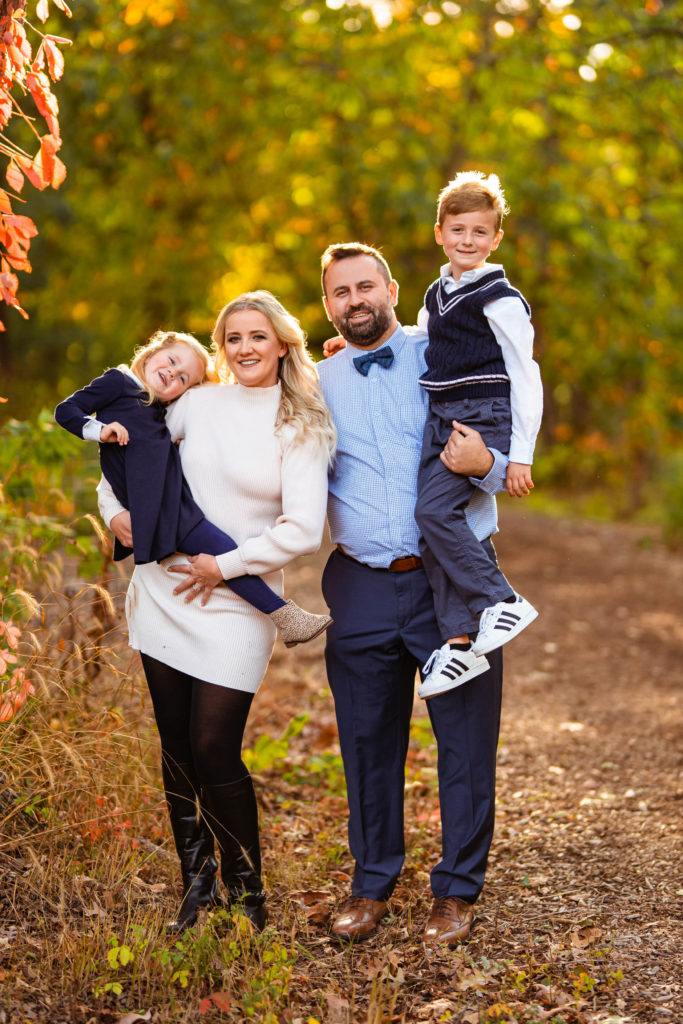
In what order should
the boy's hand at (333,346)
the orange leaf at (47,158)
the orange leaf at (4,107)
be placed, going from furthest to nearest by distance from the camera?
the boy's hand at (333,346), the orange leaf at (4,107), the orange leaf at (47,158)

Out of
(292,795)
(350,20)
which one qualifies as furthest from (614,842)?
(350,20)

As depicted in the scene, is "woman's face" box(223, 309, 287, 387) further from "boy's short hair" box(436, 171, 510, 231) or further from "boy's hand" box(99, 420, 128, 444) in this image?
"boy's short hair" box(436, 171, 510, 231)

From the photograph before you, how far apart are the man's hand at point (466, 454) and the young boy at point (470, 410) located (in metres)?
0.05

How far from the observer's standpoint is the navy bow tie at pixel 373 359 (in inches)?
133

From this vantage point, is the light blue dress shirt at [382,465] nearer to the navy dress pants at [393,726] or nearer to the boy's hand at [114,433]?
the navy dress pants at [393,726]

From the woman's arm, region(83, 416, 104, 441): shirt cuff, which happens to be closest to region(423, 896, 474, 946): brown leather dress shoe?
the woman's arm

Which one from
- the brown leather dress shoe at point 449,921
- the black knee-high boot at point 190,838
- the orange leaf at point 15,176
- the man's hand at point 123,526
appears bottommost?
the brown leather dress shoe at point 449,921

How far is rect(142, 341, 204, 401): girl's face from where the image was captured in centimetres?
323

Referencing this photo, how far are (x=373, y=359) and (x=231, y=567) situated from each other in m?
0.85

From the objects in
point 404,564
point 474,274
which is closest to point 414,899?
point 404,564

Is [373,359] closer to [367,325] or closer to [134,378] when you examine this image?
[367,325]

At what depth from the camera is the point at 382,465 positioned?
332 cm

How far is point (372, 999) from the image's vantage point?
274cm

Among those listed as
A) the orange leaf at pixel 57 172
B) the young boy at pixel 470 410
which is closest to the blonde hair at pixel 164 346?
the orange leaf at pixel 57 172
